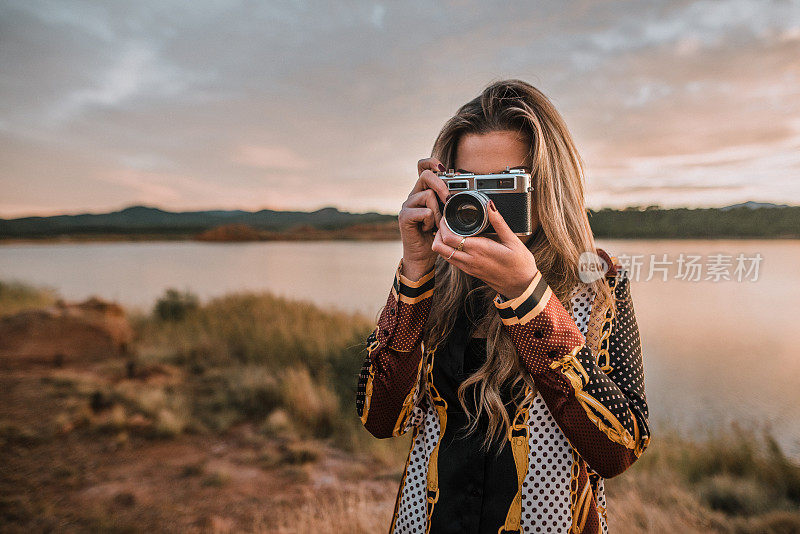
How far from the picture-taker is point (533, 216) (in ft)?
5.05

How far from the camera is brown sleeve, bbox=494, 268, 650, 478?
119 centimetres

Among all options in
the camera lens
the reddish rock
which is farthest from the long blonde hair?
the reddish rock

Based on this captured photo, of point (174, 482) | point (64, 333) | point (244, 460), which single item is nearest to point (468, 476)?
point (174, 482)

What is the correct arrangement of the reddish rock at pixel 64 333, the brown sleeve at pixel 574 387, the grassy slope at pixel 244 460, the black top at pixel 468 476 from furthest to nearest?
1. the reddish rock at pixel 64 333
2. the grassy slope at pixel 244 460
3. the black top at pixel 468 476
4. the brown sleeve at pixel 574 387

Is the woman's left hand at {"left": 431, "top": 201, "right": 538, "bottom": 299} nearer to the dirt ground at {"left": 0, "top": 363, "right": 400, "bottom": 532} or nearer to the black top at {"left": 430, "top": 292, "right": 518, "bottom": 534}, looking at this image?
the black top at {"left": 430, "top": 292, "right": 518, "bottom": 534}

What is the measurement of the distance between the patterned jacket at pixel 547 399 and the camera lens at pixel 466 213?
20 cm

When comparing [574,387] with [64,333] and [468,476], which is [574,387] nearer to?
[468,476]

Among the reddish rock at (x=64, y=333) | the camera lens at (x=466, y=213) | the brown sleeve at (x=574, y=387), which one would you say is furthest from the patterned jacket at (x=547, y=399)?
the reddish rock at (x=64, y=333)

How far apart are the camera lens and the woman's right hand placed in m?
0.06

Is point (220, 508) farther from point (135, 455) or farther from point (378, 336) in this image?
point (378, 336)

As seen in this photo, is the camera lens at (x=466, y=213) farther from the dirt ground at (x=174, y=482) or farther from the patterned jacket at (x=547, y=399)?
the dirt ground at (x=174, y=482)

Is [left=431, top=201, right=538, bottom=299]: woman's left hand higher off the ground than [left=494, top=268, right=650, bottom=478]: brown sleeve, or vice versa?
[left=431, top=201, right=538, bottom=299]: woman's left hand

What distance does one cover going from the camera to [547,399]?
125 cm

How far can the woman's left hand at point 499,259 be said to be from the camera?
123 centimetres
